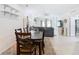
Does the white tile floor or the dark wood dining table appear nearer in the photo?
the white tile floor

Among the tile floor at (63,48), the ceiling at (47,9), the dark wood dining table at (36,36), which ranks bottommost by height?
the tile floor at (63,48)

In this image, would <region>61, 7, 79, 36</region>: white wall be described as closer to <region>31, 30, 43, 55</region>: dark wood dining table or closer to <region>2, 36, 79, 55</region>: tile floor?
<region>2, 36, 79, 55</region>: tile floor

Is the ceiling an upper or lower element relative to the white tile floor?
upper

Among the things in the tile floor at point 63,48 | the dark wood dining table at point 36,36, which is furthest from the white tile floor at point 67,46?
the dark wood dining table at point 36,36

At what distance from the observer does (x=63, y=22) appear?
9.09 feet

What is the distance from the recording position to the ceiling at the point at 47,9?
2693 mm

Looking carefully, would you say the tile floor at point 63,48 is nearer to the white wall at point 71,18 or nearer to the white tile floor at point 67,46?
the white tile floor at point 67,46

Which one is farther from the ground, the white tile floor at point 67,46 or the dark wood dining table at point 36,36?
the dark wood dining table at point 36,36

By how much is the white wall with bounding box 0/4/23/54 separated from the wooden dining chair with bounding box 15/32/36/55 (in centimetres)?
12

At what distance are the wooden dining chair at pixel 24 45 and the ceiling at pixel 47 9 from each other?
44cm

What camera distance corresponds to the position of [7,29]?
273cm

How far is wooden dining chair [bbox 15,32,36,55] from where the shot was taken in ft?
9.12

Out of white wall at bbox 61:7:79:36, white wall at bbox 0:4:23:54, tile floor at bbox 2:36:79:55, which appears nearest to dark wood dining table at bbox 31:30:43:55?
tile floor at bbox 2:36:79:55

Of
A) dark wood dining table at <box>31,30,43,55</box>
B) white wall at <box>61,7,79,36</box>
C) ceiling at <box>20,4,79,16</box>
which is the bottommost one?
dark wood dining table at <box>31,30,43,55</box>
